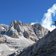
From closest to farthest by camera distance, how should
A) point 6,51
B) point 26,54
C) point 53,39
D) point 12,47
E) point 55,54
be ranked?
point 55,54, point 53,39, point 26,54, point 6,51, point 12,47

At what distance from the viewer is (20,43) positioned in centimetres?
19375

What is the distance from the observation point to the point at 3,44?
195 metres

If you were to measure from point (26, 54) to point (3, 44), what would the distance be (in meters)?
106

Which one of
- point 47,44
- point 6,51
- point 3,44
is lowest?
point 47,44

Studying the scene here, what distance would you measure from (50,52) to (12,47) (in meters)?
120

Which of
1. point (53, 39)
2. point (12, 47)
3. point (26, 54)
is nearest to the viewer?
point (53, 39)

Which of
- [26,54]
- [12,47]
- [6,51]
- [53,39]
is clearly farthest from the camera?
[12,47]

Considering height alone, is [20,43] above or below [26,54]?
above

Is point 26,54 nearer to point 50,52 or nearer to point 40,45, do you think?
point 40,45

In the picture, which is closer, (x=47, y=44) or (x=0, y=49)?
(x=47, y=44)

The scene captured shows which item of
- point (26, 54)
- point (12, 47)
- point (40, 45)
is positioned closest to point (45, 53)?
point (40, 45)

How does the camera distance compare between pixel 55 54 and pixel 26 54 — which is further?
pixel 26 54

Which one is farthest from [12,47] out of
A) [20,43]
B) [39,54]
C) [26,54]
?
[39,54]

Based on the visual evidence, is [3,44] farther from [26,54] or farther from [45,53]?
[45,53]
